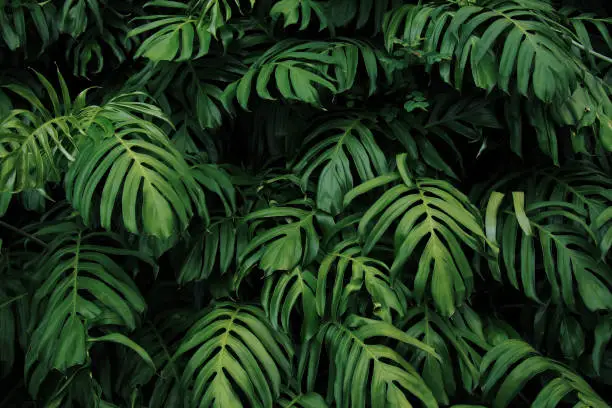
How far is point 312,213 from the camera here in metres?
1.71

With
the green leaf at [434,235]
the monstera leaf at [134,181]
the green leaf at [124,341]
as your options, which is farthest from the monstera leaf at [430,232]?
the green leaf at [124,341]

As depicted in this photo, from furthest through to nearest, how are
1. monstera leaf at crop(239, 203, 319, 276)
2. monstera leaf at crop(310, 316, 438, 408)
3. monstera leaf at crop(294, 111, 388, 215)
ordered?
monstera leaf at crop(294, 111, 388, 215) → monstera leaf at crop(239, 203, 319, 276) → monstera leaf at crop(310, 316, 438, 408)

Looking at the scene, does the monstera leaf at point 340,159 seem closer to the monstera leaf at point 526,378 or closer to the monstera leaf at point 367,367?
the monstera leaf at point 367,367

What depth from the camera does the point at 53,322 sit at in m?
1.49

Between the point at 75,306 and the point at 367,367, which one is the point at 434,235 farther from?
the point at 75,306

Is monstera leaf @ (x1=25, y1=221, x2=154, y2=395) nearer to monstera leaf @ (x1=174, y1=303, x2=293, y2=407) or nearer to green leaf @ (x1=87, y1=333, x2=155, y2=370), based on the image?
green leaf @ (x1=87, y1=333, x2=155, y2=370)

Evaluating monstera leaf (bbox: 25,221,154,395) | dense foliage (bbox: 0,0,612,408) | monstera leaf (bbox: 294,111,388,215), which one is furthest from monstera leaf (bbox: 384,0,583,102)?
monstera leaf (bbox: 25,221,154,395)

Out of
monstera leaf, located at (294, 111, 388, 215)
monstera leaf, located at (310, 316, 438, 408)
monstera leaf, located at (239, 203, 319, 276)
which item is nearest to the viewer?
monstera leaf, located at (310, 316, 438, 408)

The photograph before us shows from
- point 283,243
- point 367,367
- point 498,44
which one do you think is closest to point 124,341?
point 283,243

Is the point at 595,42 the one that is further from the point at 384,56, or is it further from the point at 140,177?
the point at 140,177

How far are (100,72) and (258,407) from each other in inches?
46.8

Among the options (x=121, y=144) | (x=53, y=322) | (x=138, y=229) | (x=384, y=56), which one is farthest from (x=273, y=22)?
(x=53, y=322)


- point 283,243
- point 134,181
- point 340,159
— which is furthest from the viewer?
point 340,159

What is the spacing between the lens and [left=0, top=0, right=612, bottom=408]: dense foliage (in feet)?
4.94
